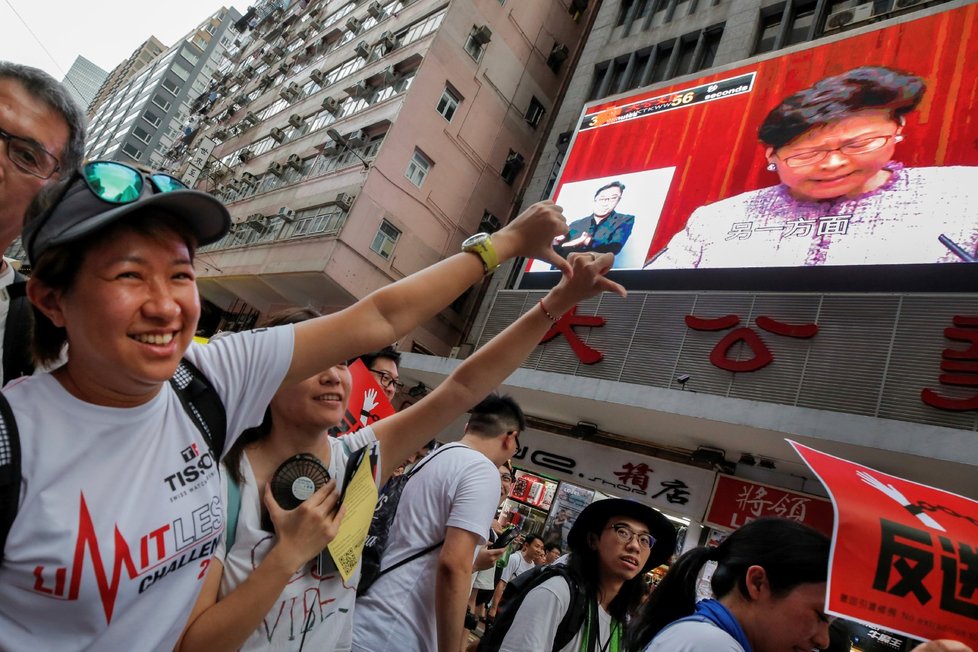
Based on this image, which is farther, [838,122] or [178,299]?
[838,122]

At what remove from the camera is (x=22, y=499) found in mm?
857

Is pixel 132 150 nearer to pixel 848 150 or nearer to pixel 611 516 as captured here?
pixel 848 150

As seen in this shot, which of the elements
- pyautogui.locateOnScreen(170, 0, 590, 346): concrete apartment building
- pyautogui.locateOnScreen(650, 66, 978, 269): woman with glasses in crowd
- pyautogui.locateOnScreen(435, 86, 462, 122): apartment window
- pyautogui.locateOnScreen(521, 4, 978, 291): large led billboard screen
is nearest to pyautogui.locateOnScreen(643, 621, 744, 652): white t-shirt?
pyautogui.locateOnScreen(521, 4, 978, 291): large led billboard screen

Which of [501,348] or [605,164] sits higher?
[605,164]

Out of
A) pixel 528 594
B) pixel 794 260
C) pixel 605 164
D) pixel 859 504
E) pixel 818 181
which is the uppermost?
pixel 605 164

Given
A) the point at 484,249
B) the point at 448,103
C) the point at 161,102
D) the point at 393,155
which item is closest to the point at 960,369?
the point at 484,249

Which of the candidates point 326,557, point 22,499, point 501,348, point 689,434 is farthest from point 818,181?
point 22,499

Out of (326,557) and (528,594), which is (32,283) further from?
(528,594)

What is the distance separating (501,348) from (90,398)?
1.28 meters

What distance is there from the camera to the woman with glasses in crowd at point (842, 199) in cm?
720

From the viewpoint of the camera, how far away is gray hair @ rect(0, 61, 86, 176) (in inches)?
61.6

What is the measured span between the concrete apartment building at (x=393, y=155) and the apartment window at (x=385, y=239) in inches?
1.4

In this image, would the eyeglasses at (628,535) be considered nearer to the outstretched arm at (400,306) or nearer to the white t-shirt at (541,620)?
the white t-shirt at (541,620)

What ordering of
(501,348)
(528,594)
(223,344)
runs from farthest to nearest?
(528,594), (501,348), (223,344)
